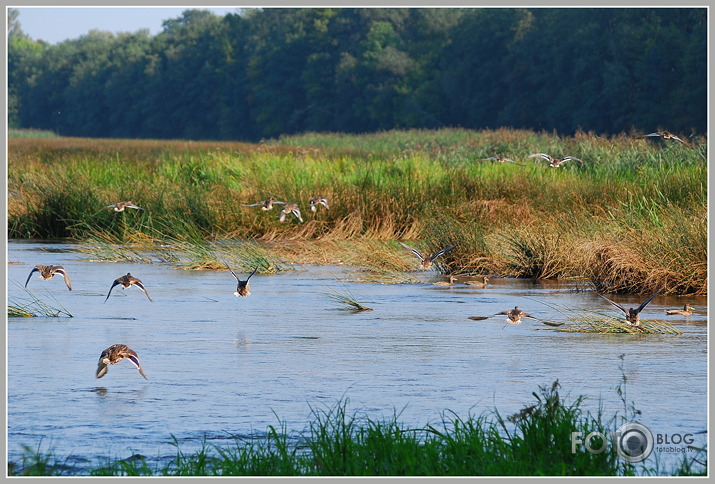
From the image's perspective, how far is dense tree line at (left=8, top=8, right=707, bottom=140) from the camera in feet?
193

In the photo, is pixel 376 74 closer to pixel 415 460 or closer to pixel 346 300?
pixel 346 300

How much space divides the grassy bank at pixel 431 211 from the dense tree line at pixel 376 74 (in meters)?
32.1

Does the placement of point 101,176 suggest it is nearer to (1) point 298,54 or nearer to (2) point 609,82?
(2) point 609,82

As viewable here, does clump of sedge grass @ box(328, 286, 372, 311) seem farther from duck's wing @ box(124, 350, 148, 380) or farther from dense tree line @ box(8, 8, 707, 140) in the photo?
dense tree line @ box(8, 8, 707, 140)

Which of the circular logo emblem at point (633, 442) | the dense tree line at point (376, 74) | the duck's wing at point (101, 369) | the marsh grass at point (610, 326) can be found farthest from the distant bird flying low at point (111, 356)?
the dense tree line at point (376, 74)

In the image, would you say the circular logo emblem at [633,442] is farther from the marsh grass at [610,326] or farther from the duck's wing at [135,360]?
the marsh grass at [610,326]

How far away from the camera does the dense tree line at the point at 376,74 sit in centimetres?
5869

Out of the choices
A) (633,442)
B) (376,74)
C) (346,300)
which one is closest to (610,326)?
(346,300)

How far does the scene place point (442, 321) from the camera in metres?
13.2

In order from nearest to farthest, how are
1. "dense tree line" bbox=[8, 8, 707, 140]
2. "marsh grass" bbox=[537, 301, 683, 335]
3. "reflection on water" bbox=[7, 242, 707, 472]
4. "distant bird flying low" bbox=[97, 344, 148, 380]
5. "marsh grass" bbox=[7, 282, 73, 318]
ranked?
"reflection on water" bbox=[7, 242, 707, 472], "distant bird flying low" bbox=[97, 344, 148, 380], "marsh grass" bbox=[537, 301, 683, 335], "marsh grass" bbox=[7, 282, 73, 318], "dense tree line" bbox=[8, 8, 707, 140]

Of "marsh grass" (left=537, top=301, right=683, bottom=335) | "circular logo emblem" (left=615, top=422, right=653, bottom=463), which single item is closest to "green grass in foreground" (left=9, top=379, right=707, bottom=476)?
"circular logo emblem" (left=615, top=422, right=653, bottom=463)

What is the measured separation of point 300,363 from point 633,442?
13.4ft

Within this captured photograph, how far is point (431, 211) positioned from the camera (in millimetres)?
20469

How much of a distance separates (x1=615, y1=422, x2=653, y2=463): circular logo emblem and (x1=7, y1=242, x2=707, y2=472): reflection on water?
0.74m
